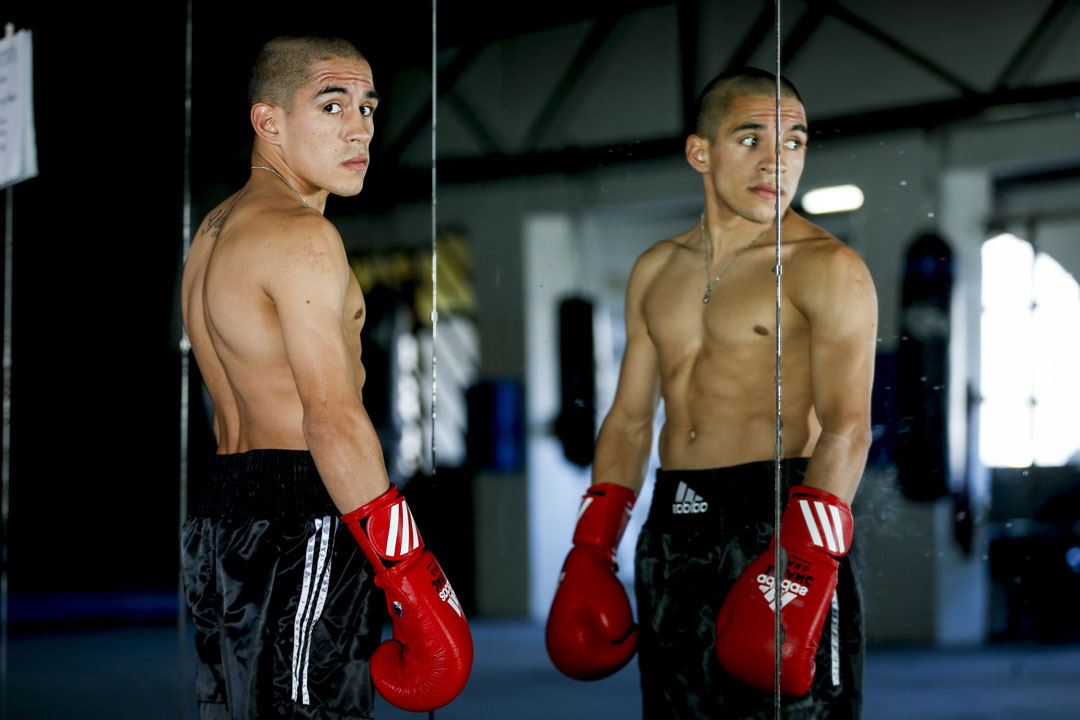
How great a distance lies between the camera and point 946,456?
1.97 meters

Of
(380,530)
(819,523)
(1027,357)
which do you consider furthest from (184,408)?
(1027,357)

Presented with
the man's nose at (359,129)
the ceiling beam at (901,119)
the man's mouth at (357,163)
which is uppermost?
the man's nose at (359,129)

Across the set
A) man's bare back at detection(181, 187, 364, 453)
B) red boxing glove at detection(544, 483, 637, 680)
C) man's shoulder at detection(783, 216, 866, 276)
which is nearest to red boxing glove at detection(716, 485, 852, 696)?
red boxing glove at detection(544, 483, 637, 680)

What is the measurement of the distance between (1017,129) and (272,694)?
5.55ft

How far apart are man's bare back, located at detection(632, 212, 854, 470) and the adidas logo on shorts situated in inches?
2.1

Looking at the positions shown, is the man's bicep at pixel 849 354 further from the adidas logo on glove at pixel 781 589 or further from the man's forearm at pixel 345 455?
the man's forearm at pixel 345 455

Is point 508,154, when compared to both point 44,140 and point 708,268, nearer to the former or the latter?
point 708,268

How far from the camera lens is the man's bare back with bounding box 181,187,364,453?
79.7 inches

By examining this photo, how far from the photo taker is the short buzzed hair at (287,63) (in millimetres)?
2221

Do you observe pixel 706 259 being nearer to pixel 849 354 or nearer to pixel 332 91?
pixel 849 354

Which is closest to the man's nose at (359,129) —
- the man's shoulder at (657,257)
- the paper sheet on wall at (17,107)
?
the man's shoulder at (657,257)

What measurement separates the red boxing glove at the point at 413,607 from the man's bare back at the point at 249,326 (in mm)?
239

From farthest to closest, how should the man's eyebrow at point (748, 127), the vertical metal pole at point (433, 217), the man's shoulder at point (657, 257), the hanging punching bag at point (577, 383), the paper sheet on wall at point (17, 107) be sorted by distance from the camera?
the paper sheet on wall at point (17, 107)
the vertical metal pole at point (433, 217)
the hanging punching bag at point (577, 383)
the man's shoulder at point (657, 257)
the man's eyebrow at point (748, 127)

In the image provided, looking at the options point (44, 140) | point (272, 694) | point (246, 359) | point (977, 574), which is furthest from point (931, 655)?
point (44, 140)
